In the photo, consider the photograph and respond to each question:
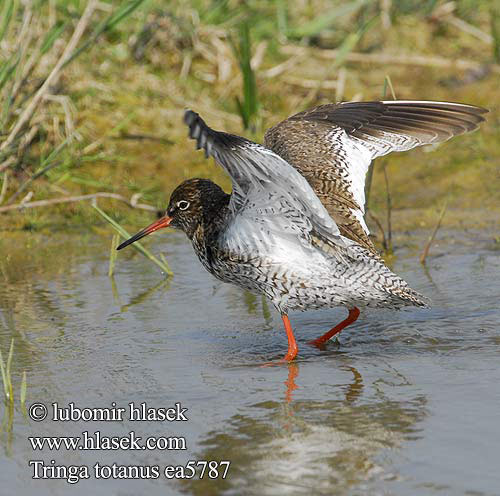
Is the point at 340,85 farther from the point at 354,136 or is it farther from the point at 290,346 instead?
the point at 290,346

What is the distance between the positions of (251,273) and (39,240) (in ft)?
10.3

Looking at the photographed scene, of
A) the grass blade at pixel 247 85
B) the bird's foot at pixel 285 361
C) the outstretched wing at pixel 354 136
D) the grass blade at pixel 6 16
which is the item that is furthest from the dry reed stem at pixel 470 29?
the bird's foot at pixel 285 361

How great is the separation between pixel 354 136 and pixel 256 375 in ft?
7.09

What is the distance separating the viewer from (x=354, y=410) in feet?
16.3

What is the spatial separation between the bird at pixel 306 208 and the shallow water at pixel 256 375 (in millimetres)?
382

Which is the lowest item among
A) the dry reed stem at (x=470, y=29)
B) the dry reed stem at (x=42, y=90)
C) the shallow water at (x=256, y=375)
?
the shallow water at (x=256, y=375)

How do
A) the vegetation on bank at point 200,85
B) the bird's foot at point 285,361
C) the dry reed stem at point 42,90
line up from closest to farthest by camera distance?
the bird's foot at point 285,361 → the dry reed stem at point 42,90 → the vegetation on bank at point 200,85

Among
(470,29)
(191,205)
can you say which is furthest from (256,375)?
(470,29)

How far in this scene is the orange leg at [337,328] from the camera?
6.28 meters

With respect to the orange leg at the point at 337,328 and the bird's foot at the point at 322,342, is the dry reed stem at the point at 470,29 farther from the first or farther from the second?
the bird's foot at the point at 322,342

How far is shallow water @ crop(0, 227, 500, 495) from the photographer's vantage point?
425 cm

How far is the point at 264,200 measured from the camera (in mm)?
5699

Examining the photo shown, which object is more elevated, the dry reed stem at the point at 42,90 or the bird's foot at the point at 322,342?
the dry reed stem at the point at 42,90

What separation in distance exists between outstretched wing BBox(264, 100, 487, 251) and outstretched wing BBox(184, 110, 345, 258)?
60 centimetres
